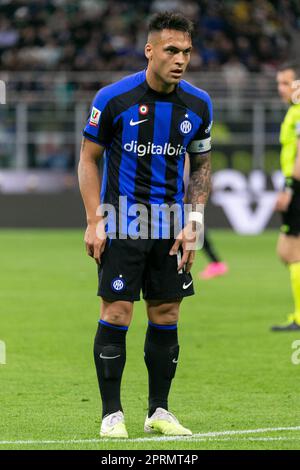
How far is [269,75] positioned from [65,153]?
4846 mm

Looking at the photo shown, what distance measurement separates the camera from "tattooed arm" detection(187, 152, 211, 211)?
5.95 m

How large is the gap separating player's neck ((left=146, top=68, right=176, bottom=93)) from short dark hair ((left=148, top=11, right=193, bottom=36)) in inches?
8.6

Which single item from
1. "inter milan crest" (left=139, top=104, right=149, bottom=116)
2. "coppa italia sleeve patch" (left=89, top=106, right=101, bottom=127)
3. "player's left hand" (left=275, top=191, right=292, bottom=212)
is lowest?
"player's left hand" (left=275, top=191, right=292, bottom=212)

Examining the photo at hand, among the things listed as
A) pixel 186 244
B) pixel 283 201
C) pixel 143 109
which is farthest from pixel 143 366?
pixel 143 109

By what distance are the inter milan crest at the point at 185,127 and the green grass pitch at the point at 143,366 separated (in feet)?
4.98

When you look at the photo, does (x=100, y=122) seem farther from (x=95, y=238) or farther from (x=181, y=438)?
(x=181, y=438)

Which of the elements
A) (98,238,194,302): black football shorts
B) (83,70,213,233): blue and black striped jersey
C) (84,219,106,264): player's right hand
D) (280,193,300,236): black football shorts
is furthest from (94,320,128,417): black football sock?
(280,193,300,236): black football shorts

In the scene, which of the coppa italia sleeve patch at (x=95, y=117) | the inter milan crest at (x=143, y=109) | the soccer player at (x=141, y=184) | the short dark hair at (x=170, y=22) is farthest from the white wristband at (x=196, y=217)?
the short dark hair at (x=170, y=22)

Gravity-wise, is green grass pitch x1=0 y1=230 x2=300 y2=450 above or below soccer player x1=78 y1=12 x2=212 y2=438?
below

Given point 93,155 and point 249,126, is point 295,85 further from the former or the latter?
point 249,126

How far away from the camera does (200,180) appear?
5.96 metres

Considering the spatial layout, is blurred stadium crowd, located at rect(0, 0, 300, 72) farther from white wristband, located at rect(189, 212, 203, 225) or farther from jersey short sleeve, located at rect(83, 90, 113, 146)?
jersey short sleeve, located at rect(83, 90, 113, 146)

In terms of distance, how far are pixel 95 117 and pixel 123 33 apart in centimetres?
2056

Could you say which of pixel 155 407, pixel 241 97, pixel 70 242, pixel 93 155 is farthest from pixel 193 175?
pixel 241 97
